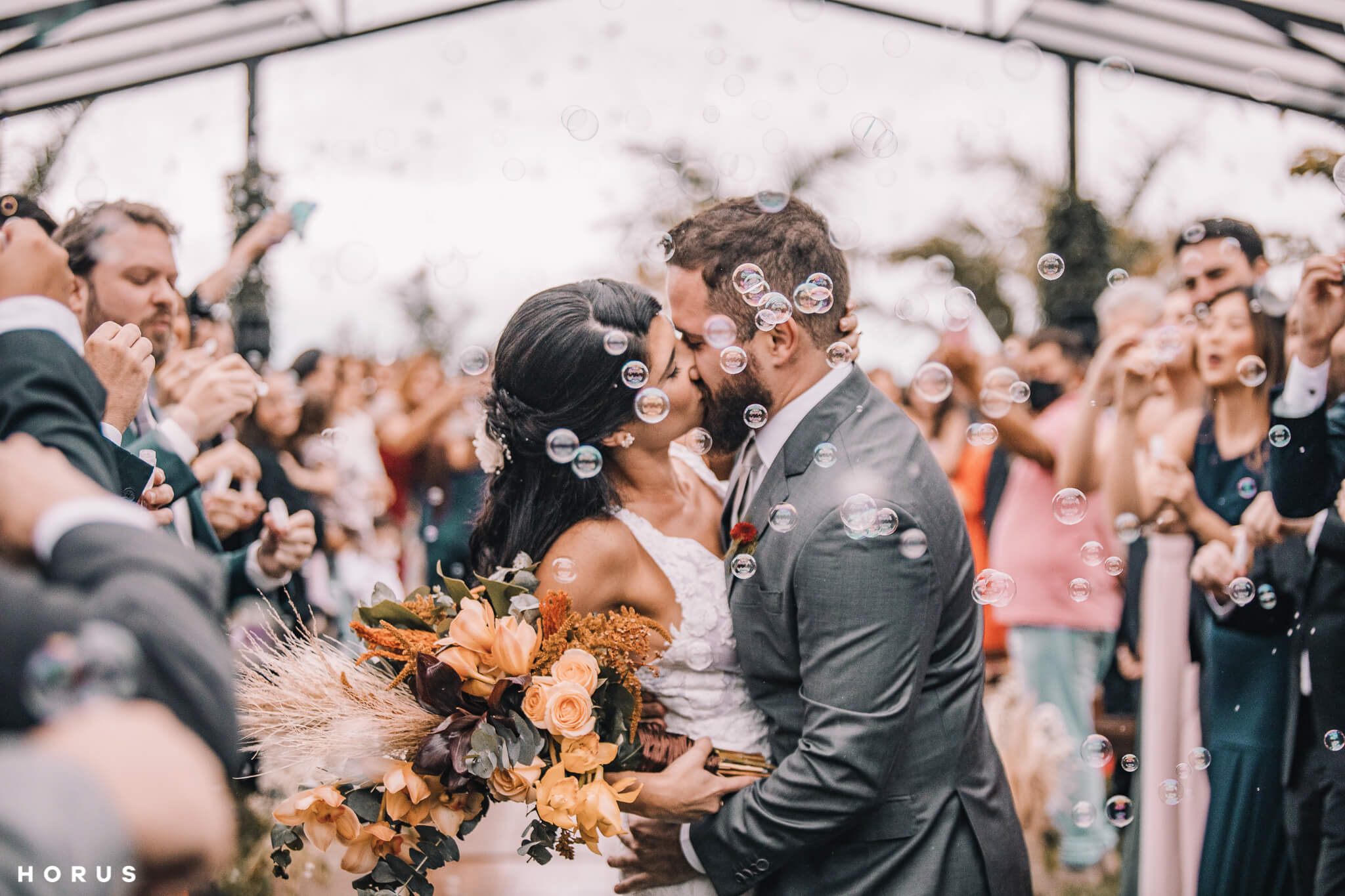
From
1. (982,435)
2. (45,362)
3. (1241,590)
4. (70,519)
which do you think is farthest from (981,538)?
(70,519)

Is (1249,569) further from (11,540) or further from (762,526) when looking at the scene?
(11,540)

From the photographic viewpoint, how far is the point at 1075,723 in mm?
4512

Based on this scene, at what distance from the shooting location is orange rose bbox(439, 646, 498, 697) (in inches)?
71.8

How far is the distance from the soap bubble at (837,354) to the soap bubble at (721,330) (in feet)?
0.76

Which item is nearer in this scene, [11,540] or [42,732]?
[42,732]

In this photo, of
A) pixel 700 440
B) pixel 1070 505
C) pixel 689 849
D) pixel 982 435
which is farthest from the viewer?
pixel 1070 505

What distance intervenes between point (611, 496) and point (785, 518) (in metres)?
0.46

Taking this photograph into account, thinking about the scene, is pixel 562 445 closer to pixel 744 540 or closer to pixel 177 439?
pixel 744 540

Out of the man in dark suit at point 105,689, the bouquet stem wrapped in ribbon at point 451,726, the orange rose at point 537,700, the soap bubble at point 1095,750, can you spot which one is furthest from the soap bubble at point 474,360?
the soap bubble at point 1095,750

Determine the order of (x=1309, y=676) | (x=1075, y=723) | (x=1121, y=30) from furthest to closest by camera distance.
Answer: (x=1121, y=30)
(x=1075, y=723)
(x=1309, y=676)

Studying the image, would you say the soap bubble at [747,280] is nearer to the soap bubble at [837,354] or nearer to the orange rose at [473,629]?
the soap bubble at [837,354]

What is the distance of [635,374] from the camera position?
2.14 metres

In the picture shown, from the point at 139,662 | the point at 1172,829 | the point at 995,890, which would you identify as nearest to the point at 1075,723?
the point at 1172,829

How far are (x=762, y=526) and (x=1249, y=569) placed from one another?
1.69m
